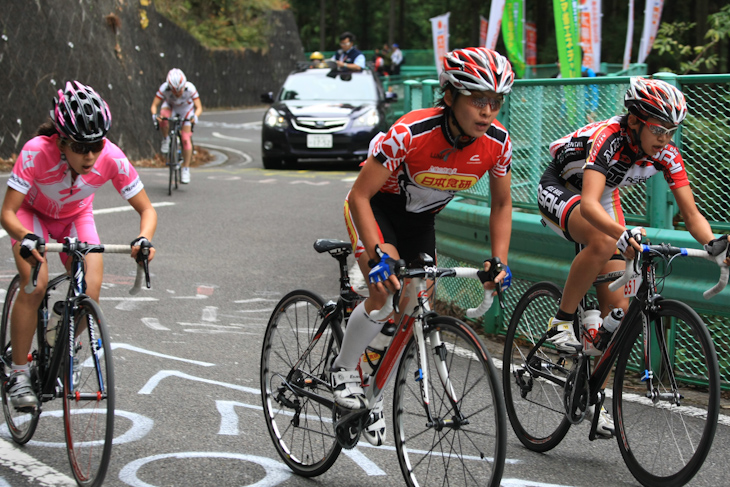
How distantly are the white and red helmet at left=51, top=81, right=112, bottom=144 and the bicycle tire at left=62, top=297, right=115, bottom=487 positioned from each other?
777 millimetres

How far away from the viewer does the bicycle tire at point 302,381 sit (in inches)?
171

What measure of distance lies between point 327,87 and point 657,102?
14601 mm

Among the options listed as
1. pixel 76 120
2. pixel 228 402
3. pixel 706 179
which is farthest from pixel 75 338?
pixel 706 179

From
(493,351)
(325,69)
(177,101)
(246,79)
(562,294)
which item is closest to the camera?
(562,294)

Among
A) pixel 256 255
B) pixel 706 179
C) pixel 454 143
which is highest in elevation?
pixel 454 143

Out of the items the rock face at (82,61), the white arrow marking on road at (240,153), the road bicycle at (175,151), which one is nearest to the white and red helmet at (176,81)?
the road bicycle at (175,151)

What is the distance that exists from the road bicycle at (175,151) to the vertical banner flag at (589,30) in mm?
8875

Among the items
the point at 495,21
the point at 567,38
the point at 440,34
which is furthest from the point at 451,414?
the point at 440,34

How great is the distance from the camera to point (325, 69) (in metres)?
18.9

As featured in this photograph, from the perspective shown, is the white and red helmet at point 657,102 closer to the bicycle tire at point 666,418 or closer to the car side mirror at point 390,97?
the bicycle tire at point 666,418

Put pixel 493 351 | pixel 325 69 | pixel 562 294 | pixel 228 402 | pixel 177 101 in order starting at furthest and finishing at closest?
pixel 325 69 → pixel 177 101 → pixel 493 351 → pixel 228 402 → pixel 562 294

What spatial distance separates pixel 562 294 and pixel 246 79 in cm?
3746

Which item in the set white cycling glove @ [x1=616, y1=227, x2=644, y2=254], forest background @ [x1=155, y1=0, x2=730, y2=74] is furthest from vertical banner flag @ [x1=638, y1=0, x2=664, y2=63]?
white cycling glove @ [x1=616, y1=227, x2=644, y2=254]

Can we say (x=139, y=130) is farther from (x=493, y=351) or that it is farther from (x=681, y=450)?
(x=681, y=450)
